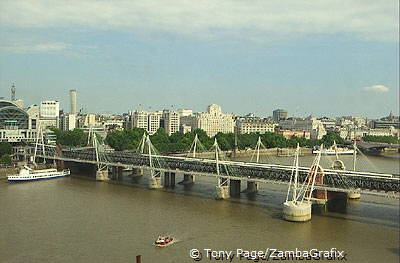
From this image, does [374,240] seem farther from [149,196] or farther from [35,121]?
[35,121]

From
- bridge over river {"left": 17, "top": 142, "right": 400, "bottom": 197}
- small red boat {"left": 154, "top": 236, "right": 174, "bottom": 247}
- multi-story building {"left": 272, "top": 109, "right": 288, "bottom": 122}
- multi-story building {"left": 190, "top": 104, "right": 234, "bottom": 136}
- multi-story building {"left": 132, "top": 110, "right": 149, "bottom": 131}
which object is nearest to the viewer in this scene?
small red boat {"left": 154, "top": 236, "right": 174, "bottom": 247}

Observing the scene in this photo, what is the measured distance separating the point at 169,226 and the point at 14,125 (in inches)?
1507

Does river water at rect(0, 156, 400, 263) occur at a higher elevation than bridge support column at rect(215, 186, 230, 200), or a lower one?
lower

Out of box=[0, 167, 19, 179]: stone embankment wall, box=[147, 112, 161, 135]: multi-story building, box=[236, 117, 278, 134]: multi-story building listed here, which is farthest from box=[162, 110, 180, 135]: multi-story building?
box=[0, 167, 19, 179]: stone embankment wall

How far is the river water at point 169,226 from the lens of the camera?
55.2 feet

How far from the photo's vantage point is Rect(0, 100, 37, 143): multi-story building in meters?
50.7

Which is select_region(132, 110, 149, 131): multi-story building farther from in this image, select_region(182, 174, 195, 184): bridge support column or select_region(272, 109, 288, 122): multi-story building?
select_region(272, 109, 288, 122): multi-story building

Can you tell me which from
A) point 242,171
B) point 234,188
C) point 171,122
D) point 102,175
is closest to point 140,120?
point 171,122

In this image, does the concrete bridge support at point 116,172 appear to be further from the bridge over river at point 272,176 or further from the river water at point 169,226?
the river water at point 169,226

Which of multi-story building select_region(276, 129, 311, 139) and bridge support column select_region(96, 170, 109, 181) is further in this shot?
multi-story building select_region(276, 129, 311, 139)

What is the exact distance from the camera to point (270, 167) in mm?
26062

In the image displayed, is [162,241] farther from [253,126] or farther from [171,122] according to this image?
[253,126]

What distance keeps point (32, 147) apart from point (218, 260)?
3529 centimetres

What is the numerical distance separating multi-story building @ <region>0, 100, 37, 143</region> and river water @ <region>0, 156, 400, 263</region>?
23869mm
